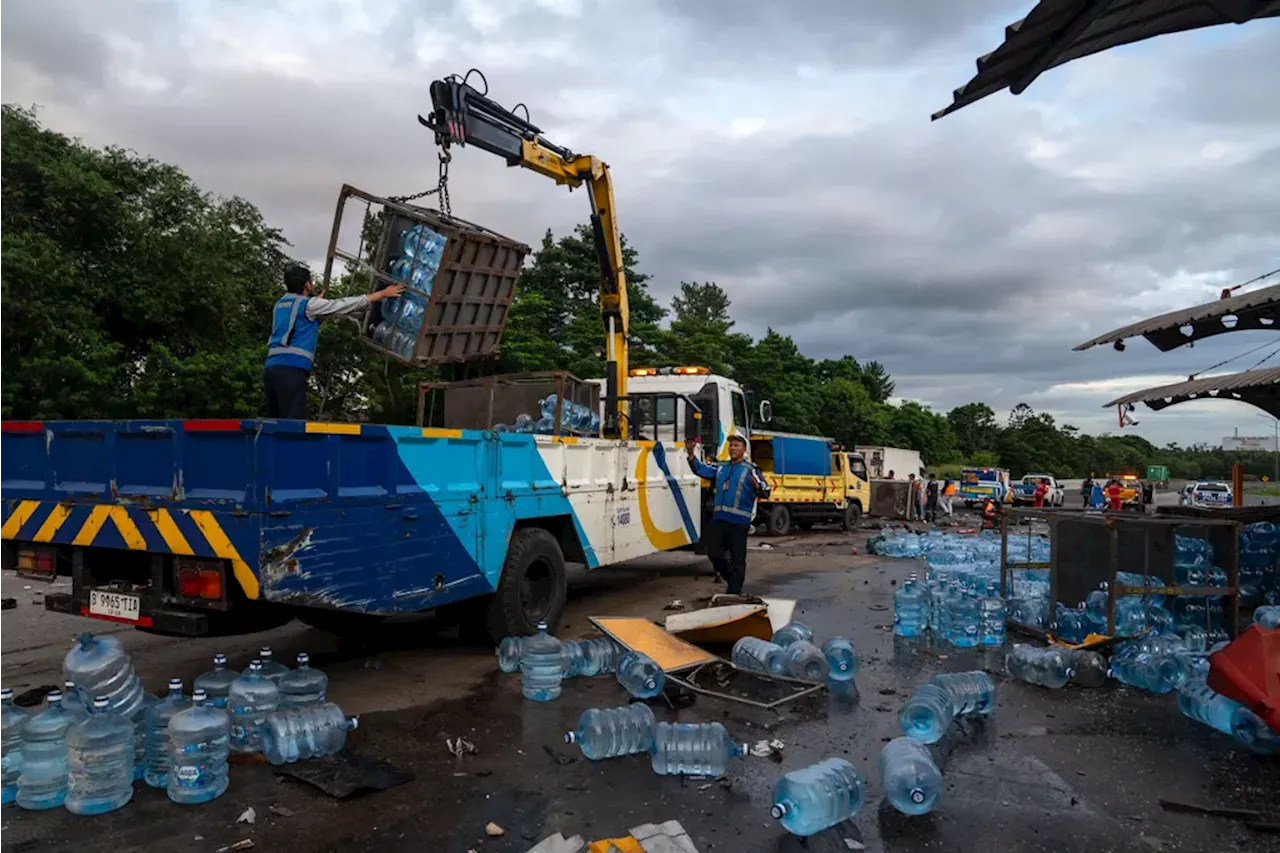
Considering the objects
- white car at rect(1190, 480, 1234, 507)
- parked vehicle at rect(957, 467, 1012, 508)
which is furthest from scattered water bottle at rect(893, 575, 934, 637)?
white car at rect(1190, 480, 1234, 507)

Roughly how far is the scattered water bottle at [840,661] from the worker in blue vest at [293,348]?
13.4 feet

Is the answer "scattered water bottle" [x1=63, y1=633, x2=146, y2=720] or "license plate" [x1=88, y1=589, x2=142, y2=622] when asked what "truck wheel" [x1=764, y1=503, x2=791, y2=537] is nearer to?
"license plate" [x1=88, y1=589, x2=142, y2=622]

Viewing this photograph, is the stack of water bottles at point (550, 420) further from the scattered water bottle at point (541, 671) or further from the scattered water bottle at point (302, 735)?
the scattered water bottle at point (302, 735)

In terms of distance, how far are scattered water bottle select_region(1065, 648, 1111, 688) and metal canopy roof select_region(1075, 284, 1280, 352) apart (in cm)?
322

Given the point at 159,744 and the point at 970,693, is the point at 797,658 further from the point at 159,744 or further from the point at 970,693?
the point at 159,744

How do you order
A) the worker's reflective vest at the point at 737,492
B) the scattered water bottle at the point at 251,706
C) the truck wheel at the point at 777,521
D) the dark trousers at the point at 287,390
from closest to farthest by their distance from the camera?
1. the scattered water bottle at the point at 251,706
2. the dark trousers at the point at 287,390
3. the worker's reflective vest at the point at 737,492
4. the truck wheel at the point at 777,521

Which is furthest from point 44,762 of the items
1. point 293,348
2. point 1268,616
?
point 1268,616

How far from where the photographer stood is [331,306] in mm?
5797

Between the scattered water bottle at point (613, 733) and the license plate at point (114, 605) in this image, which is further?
the license plate at point (114, 605)

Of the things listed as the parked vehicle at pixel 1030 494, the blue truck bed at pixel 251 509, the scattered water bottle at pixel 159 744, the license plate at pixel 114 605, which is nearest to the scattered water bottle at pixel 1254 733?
the blue truck bed at pixel 251 509

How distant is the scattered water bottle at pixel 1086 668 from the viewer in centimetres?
612

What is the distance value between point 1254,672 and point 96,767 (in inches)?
221

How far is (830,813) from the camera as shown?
3646 millimetres

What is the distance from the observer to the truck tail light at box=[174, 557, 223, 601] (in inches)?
180
